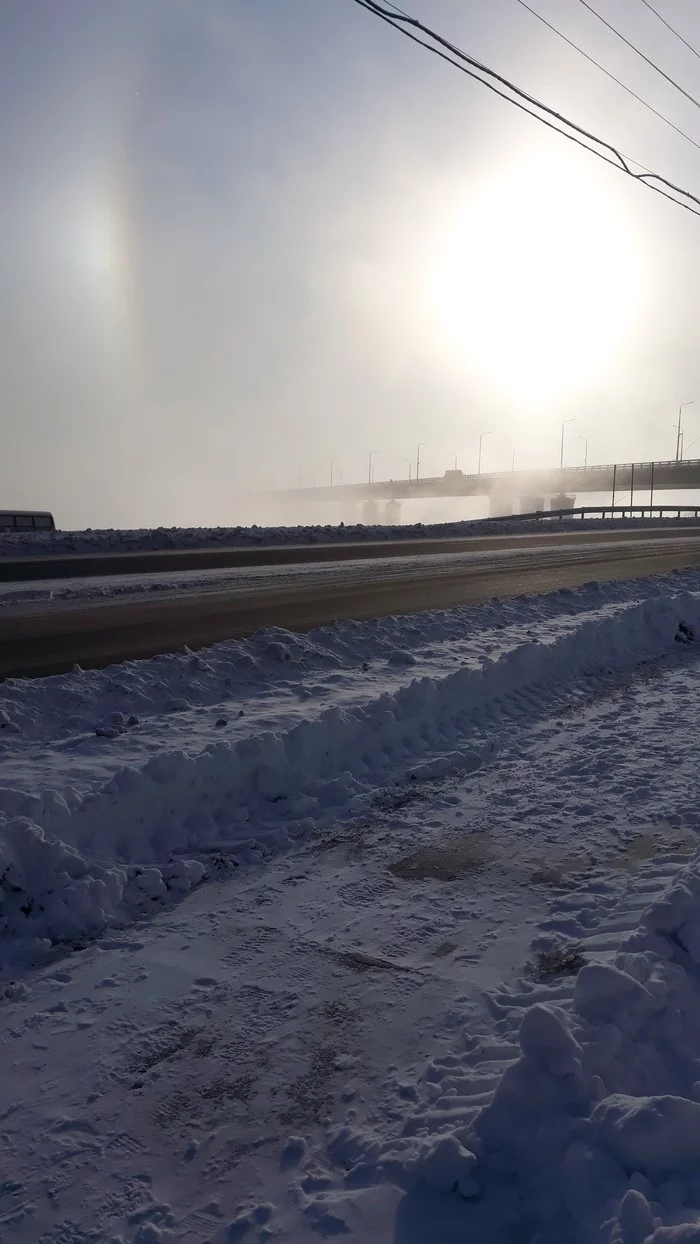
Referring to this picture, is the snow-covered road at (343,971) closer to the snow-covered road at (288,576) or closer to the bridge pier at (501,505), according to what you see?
the snow-covered road at (288,576)

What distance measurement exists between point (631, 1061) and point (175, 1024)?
1.72 m

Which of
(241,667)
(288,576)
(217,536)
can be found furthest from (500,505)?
(241,667)

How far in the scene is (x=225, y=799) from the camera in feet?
17.5

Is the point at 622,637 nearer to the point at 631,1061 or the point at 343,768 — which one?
the point at 343,768

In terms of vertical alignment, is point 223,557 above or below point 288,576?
above

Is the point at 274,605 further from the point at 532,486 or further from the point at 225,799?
the point at 532,486

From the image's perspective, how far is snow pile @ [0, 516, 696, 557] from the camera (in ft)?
70.9

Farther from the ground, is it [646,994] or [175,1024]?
[646,994]

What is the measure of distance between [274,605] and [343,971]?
9042 millimetres

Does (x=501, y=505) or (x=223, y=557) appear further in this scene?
(x=501, y=505)

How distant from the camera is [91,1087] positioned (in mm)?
2936

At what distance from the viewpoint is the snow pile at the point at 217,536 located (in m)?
21.6

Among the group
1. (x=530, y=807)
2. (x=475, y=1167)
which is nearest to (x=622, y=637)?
(x=530, y=807)

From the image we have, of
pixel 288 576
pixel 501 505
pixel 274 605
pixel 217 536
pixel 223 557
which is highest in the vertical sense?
pixel 501 505
